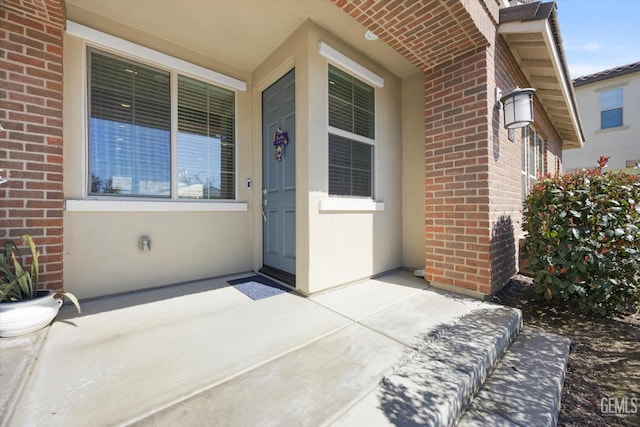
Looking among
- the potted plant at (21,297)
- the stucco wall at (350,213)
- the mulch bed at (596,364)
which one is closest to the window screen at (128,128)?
the potted plant at (21,297)

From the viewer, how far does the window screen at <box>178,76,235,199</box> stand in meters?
3.53

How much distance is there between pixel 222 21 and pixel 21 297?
3.28m

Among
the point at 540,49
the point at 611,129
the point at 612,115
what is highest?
the point at 612,115

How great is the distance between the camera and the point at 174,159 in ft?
11.2

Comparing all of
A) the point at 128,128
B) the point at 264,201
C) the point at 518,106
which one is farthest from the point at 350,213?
the point at 128,128

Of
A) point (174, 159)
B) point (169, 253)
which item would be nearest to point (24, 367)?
point (169, 253)

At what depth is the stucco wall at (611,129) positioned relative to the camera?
9.56 meters

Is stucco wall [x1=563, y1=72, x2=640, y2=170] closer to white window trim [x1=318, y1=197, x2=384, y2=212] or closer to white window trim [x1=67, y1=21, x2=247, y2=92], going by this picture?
white window trim [x1=318, y1=197, x2=384, y2=212]

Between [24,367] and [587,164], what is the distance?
15945 millimetres

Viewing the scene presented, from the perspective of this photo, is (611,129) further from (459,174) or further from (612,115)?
(459,174)

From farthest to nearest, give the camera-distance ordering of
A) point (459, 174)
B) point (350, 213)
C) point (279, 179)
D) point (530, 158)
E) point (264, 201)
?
point (530, 158) → point (264, 201) → point (279, 179) → point (350, 213) → point (459, 174)

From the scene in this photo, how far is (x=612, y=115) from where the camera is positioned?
32.9 feet

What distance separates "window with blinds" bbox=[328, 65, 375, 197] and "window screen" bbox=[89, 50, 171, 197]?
214 centimetres

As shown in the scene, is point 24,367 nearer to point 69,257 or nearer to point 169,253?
point 69,257
